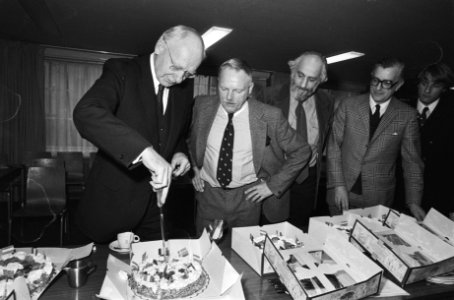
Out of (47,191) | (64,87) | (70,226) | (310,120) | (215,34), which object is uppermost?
(215,34)

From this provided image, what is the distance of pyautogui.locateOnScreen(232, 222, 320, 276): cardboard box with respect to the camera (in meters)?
1.16

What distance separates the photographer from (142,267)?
41.0 inches

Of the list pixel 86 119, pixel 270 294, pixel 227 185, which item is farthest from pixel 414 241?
pixel 86 119

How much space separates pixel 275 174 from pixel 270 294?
101cm

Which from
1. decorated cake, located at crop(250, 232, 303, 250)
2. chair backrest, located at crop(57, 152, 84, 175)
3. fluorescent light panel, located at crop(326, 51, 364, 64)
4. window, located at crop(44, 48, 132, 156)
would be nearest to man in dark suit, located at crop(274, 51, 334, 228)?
decorated cake, located at crop(250, 232, 303, 250)

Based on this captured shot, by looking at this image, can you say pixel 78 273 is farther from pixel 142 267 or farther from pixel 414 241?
pixel 414 241

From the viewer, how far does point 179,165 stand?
5.08 feet

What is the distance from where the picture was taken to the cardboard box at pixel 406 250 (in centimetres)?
112

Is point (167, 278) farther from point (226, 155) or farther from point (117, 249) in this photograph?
point (226, 155)

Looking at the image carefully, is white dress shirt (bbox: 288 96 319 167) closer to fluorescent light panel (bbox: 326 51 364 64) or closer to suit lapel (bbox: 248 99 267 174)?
suit lapel (bbox: 248 99 267 174)

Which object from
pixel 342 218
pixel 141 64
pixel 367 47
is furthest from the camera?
pixel 367 47

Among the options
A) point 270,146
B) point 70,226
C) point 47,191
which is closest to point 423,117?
point 270,146

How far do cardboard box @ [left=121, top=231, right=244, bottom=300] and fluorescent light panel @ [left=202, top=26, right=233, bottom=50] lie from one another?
12.8 feet

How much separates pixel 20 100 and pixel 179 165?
5793 mm
